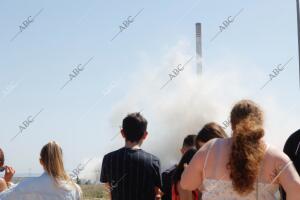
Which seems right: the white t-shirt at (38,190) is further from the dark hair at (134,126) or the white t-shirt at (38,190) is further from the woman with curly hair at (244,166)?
the woman with curly hair at (244,166)

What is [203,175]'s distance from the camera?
14.6 feet

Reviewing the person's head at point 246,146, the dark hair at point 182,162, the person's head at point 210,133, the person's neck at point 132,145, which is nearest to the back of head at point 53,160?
the person's neck at point 132,145

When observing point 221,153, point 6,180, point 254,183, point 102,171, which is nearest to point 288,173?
point 254,183

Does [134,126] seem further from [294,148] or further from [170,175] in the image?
[294,148]

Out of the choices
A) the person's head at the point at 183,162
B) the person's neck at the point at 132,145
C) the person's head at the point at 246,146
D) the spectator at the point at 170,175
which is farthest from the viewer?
the spectator at the point at 170,175

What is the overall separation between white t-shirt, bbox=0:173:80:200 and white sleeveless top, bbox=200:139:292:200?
164 cm

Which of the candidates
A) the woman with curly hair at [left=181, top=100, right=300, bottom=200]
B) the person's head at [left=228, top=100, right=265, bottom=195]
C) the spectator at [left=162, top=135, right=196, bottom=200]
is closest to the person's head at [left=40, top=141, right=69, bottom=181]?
the spectator at [left=162, top=135, right=196, bottom=200]

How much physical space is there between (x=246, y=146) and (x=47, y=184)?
217 cm

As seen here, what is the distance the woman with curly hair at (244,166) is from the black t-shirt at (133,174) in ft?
3.82

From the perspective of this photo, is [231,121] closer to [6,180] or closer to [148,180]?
[148,180]

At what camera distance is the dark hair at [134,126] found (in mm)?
5500

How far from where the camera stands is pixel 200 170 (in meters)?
4.46

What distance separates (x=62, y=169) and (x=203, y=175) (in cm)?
167

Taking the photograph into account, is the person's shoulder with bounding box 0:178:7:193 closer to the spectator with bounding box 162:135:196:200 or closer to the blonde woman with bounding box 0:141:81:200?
the blonde woman with bounding box 0:141:81:200
